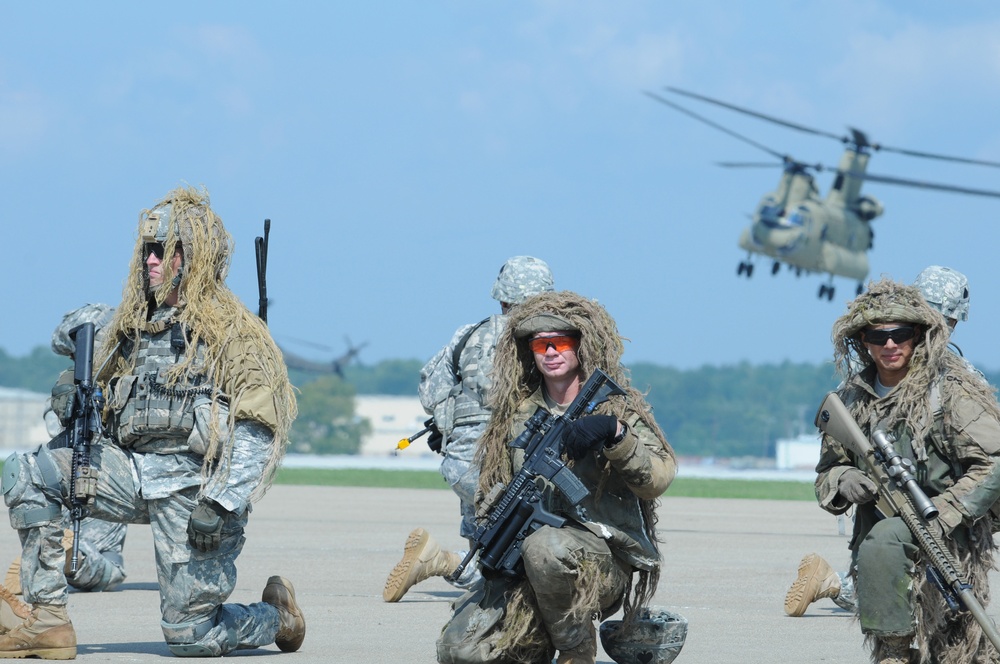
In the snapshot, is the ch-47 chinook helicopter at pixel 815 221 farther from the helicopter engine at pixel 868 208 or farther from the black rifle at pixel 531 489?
the black rifle at pixel 531 489

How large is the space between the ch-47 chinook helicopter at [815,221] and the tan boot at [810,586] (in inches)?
1978

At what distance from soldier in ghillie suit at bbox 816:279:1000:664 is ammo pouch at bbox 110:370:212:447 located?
2.91m

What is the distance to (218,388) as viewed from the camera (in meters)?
7.81

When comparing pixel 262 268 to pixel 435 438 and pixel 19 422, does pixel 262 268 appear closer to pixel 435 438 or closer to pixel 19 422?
pixel 435 438

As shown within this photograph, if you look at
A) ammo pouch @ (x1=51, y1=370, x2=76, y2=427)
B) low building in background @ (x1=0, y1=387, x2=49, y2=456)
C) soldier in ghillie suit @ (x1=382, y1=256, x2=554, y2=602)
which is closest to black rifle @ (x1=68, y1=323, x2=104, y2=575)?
ammo pouch @ (x1=51, y1=370, x2=76, y2=427)

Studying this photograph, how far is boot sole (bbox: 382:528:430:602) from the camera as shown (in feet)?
34.3

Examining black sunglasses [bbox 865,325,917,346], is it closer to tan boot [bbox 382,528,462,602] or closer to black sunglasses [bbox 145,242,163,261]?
black sunglasses [bbox 145,242,163,261]

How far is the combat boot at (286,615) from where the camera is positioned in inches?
319

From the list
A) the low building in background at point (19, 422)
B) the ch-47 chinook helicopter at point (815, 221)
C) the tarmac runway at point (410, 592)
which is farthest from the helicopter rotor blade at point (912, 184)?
the low building in background at point (19, 422)

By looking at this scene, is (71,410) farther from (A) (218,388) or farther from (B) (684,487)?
(B) (684,487)

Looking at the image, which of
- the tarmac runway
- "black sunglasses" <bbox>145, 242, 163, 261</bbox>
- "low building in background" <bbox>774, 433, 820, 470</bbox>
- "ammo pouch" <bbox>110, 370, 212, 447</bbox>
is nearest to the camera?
"ammo pouch" <bbox>110, 370, 212, 447</bbox>

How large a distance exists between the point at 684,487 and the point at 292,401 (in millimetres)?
23680

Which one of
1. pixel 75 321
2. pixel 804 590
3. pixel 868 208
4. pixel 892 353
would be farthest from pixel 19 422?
pixel 892 353

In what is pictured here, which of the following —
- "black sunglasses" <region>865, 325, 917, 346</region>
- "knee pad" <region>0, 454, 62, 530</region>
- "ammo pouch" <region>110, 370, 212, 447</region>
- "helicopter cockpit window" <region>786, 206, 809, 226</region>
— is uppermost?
"black sunglasses" <region>865, 325, 917, 346</region>
